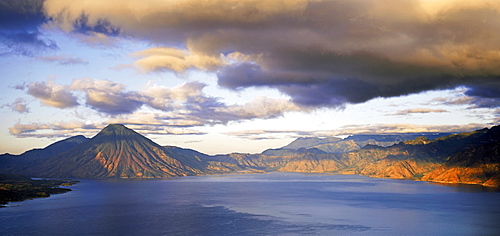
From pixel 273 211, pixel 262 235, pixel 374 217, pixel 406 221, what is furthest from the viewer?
pixel 273 211

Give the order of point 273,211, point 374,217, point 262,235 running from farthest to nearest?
point 273,211, point 374,217, point 262,235

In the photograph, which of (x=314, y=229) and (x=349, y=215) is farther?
(x=349, y=215)

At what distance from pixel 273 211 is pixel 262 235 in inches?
2545

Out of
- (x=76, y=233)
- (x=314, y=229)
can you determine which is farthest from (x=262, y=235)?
(x=76, y=233)

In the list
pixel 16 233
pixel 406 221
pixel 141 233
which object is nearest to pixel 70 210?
pixel 16 233

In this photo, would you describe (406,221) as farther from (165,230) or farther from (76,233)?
(76,233)

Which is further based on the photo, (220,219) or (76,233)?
(220,219)

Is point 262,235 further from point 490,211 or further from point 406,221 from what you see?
point 490,211

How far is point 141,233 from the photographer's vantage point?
137875mm

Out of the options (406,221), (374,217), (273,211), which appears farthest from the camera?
(273,211)

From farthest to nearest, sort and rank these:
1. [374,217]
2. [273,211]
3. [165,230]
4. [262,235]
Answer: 1. [273,211]
2. [374,217]
3. [165,230]
4. [262,235]

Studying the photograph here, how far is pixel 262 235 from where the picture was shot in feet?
439

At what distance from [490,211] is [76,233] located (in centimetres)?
17471

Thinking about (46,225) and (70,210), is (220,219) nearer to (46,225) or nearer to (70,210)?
(46,225)
